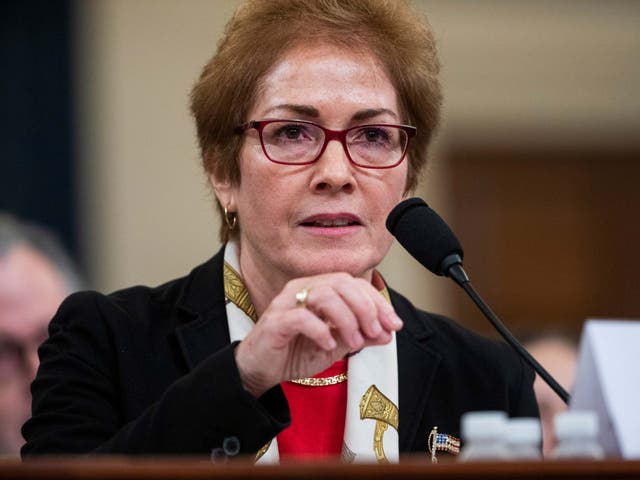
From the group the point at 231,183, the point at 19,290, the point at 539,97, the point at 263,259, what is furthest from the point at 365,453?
the point at 539,97

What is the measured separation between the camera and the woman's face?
2.27 meters

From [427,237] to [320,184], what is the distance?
0.97ft

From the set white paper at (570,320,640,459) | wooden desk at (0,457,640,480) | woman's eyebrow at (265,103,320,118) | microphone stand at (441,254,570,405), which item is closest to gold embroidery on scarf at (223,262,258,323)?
woman's eyebrow at (265,103,320,118)

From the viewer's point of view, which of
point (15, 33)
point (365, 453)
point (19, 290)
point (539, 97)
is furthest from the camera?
point (539, 97)

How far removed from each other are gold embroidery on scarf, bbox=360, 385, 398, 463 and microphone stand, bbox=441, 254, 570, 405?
39 centimetres

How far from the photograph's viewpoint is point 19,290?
3762mm

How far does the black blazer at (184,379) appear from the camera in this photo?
5.98 feet

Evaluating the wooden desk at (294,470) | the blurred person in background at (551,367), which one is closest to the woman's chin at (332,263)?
the wooden desk at (294,470)

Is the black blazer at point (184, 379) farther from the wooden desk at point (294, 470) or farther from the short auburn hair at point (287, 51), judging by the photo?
the wooden desk at point (294, 470)

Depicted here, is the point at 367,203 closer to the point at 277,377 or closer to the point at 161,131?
the point at 277,377

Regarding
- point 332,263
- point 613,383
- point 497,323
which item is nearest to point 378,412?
point 332,263

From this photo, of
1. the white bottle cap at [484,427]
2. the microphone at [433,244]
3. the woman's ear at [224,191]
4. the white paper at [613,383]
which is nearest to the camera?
the white bottle cap at [484,427]

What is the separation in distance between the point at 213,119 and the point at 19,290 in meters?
1.53

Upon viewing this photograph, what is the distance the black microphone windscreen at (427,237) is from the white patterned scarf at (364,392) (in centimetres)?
39
